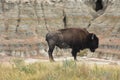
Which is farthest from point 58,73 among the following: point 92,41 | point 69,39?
point 92,41

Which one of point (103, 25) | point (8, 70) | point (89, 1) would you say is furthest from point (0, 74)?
point (89, 1)

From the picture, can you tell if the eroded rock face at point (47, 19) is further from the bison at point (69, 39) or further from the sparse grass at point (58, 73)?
the sparse grass at point (58, 73)

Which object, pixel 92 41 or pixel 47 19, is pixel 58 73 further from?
pixel 47 19

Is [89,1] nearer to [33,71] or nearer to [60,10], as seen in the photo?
[60,10]

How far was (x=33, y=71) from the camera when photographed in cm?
1448

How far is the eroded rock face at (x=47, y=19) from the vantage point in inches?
1827

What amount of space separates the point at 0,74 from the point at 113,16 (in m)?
35.3

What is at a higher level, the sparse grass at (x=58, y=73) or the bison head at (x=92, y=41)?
the sparse grass at (x=58, y=73)

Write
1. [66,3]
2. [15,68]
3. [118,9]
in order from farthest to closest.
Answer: [66,3], [118,9], [15,68]

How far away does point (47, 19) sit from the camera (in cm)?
4953

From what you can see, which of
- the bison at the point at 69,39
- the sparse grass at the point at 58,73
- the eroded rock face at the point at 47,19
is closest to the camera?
the sparse grass at the point at 58,73

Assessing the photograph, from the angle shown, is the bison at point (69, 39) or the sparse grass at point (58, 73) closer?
the sparse grass at point (58, 73)

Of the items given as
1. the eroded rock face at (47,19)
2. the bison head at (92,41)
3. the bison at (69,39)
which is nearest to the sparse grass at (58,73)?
the bison at (69,39)

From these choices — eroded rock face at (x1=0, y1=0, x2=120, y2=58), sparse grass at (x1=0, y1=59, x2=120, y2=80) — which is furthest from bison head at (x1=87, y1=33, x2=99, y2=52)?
eroded rock face at (x1=0, y1=0, x2=120, y2=58)
